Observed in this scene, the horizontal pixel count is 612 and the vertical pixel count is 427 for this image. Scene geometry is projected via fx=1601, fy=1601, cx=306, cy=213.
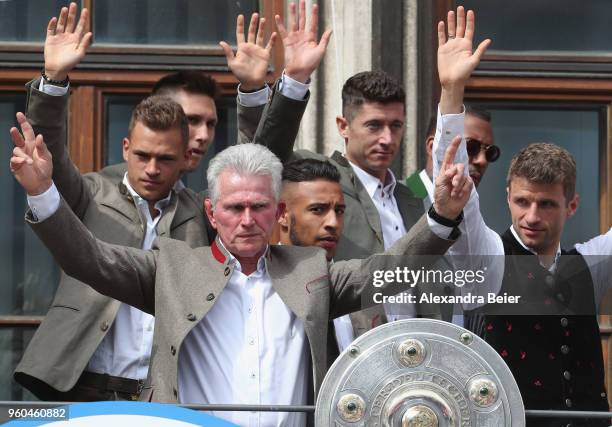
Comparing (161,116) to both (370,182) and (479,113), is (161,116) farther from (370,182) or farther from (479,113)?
(479,113)

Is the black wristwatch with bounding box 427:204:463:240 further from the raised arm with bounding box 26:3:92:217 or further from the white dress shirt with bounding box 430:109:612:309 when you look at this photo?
the raised arm with bounding box 26:3:92:217

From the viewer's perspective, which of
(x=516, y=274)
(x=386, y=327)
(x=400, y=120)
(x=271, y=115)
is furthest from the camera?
(x=400, y=120)

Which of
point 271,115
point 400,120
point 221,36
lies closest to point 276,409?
point 271,115

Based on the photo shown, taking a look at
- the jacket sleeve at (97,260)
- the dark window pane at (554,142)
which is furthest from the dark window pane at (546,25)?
the jacket sleeve at (97,260)

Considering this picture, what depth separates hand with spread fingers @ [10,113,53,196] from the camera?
13.8 feet

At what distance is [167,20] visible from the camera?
6238mm

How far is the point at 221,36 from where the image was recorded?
Answer: 20.5ft

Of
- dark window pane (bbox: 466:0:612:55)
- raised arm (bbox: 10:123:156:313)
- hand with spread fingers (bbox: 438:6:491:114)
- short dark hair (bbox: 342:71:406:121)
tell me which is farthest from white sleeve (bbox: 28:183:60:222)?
dark window pane (bbox: 466:0:612:55)

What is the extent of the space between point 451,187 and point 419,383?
0.65m

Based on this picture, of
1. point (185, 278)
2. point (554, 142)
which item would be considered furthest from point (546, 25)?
point (185, 278)

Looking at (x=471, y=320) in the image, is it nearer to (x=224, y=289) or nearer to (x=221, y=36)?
(x=224, y=289)

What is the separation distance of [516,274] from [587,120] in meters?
2.16

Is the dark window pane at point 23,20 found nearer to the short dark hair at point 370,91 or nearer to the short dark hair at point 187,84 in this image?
the short dark hair at point 187,84

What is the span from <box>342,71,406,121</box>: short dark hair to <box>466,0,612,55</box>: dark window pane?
0.88 m
